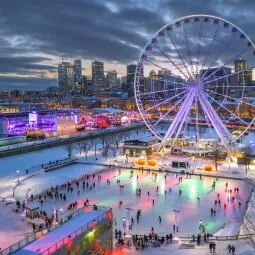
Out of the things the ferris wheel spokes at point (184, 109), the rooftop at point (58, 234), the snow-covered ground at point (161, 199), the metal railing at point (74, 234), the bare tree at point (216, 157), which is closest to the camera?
the rooftop at point (58, 234)

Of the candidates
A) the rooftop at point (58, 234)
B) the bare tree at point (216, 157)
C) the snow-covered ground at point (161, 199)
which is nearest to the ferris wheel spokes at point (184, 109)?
the bare tree at point (216, 157)

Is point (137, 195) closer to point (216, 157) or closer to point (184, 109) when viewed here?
point (216, 157)

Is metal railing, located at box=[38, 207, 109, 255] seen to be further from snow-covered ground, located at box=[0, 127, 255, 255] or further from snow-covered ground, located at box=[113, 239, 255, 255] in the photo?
snow-covered ground, located at box=[0, 127, 255, 255]

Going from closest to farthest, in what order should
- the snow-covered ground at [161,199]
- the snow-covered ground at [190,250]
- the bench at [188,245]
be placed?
the snow-covered ground at [190,250]
the bench at [188,245]
the snow-covered ground at [161,199]

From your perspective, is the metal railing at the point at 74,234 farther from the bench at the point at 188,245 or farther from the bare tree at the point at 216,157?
the bare tree at the point at 216,157

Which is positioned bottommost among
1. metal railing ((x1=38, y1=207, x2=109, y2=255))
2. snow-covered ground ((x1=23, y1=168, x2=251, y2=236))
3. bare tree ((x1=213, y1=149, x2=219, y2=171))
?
snow-covered ground ((x1=23, y1=168, x2=251, y2=236))

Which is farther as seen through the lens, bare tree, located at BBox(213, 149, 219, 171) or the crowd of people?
bare tree, located at BBox(213, 149, 219, 171)

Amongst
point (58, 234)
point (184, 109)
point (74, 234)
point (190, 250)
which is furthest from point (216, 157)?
point (58, 234)

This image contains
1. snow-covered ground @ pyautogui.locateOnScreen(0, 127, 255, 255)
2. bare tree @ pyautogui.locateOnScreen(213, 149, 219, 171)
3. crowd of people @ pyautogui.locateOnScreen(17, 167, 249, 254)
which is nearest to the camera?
crowd of people @ pyautogui.locateOnScreen(17, 167, 249, 254)

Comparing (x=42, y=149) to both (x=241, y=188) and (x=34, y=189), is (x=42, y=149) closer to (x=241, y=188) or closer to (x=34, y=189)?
(x=34, y=189)

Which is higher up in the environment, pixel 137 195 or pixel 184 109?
pixel 184 109

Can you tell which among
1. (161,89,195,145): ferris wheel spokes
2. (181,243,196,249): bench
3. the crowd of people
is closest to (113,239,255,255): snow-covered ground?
(181,243,196,249): bench
